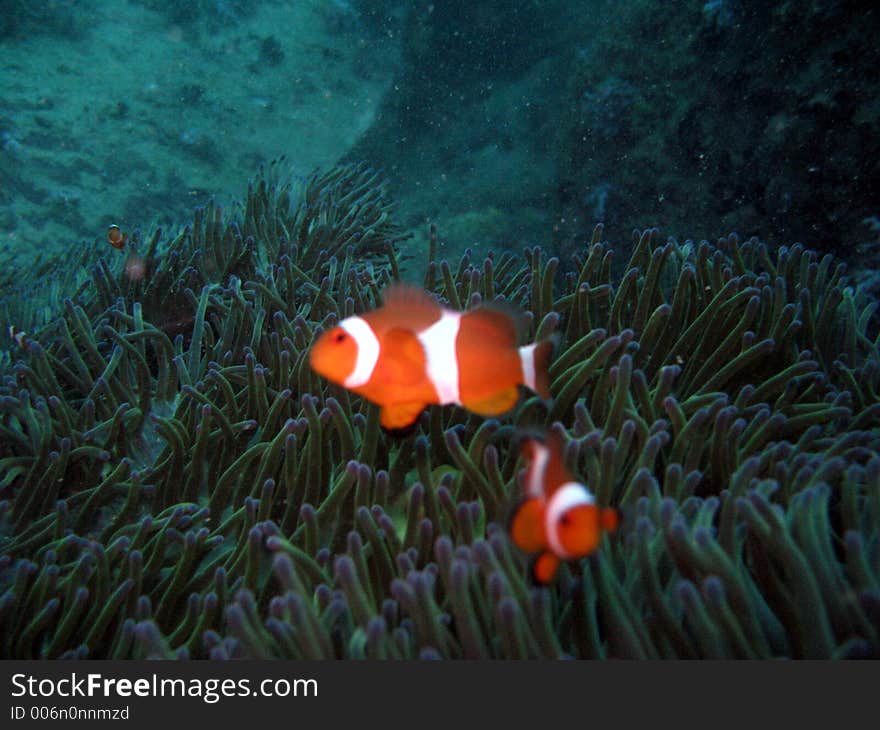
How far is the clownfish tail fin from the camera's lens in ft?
4.45

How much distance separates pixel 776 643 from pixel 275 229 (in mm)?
3680

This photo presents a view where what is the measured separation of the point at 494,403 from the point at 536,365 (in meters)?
0.13

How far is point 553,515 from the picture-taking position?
3.77 feet

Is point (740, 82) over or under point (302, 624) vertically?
over

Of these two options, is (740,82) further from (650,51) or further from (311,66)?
(311,66)

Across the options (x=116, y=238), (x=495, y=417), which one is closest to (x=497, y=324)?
(x=495, y=417)

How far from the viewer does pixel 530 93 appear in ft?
34.6

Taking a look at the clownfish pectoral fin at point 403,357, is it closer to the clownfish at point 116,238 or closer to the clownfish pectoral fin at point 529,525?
the clownfish pectoral fin at point 529,525

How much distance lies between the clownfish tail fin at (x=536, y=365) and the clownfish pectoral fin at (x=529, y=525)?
1.02 feet

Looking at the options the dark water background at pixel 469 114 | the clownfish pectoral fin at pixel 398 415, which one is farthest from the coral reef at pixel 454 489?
the dark water background at pixel 469 114

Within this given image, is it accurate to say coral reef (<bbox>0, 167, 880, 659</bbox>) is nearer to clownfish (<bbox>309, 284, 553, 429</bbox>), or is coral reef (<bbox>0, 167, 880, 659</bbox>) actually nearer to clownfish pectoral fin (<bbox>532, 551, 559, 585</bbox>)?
clownfish pectoral fin (<bbox>532, 551, 559, 585</bbox>)

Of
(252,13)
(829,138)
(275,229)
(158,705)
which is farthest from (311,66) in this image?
(158,705)

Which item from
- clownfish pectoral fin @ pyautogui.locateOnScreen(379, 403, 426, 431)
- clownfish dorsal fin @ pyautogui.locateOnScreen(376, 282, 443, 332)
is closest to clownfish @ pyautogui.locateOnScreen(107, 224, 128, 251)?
clownfish dorsal fin @ pyautogui.locateOnScreen(376, 282, 443, 332)

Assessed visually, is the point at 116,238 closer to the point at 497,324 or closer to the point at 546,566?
the point at 497,324
